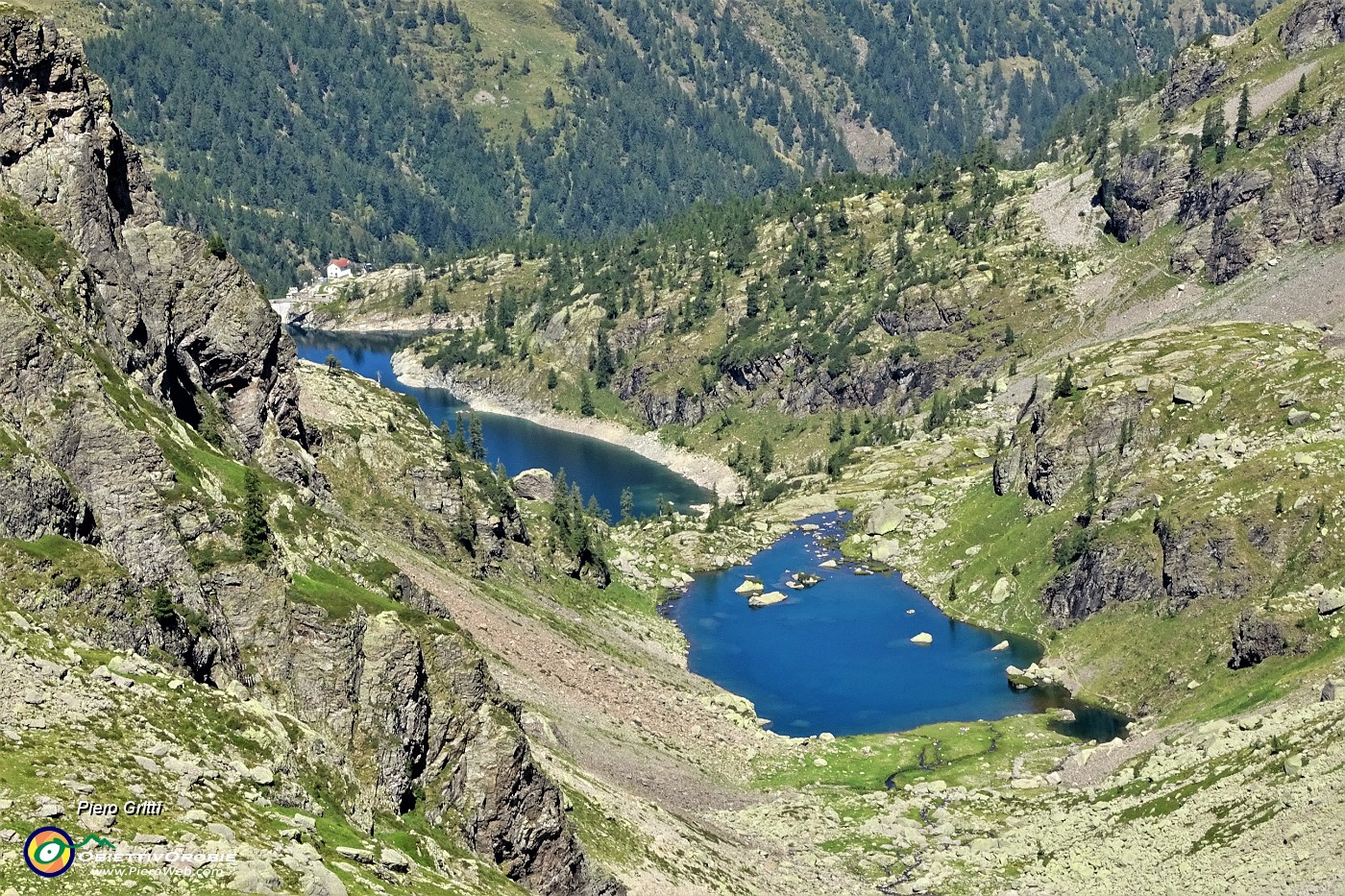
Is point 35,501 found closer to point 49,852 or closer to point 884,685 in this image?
point 49,852

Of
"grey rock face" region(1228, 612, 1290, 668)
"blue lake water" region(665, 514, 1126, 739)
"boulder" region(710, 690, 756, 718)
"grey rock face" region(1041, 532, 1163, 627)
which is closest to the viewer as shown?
"grey rock face" region(1228, 612, 1290, 668)

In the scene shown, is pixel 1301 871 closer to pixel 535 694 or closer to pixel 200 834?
pixel 535 694

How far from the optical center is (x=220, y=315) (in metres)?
113

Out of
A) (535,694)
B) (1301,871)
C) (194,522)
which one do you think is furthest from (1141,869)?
(194,522)

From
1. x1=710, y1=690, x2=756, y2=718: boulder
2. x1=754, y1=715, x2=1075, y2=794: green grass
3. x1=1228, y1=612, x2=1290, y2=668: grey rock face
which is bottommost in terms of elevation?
x1=710, y1=690, x2=756, y2=718: boulder

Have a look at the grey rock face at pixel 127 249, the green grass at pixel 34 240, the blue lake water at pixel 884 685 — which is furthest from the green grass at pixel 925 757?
the green grass at pixel 34 240

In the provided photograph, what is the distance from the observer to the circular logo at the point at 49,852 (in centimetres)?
4741

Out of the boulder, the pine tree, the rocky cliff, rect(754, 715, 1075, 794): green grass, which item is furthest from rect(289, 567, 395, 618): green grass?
the boulder

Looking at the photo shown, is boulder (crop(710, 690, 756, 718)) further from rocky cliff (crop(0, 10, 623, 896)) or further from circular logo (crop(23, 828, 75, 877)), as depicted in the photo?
circular logo (crop(23, 828, 75, 877))

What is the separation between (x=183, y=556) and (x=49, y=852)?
2733 centimetres

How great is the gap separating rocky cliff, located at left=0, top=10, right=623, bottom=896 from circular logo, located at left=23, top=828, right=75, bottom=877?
1370 centimetres

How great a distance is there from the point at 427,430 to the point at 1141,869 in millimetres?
94489

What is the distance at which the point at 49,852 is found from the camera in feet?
158

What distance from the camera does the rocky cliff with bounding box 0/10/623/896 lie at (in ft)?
219
